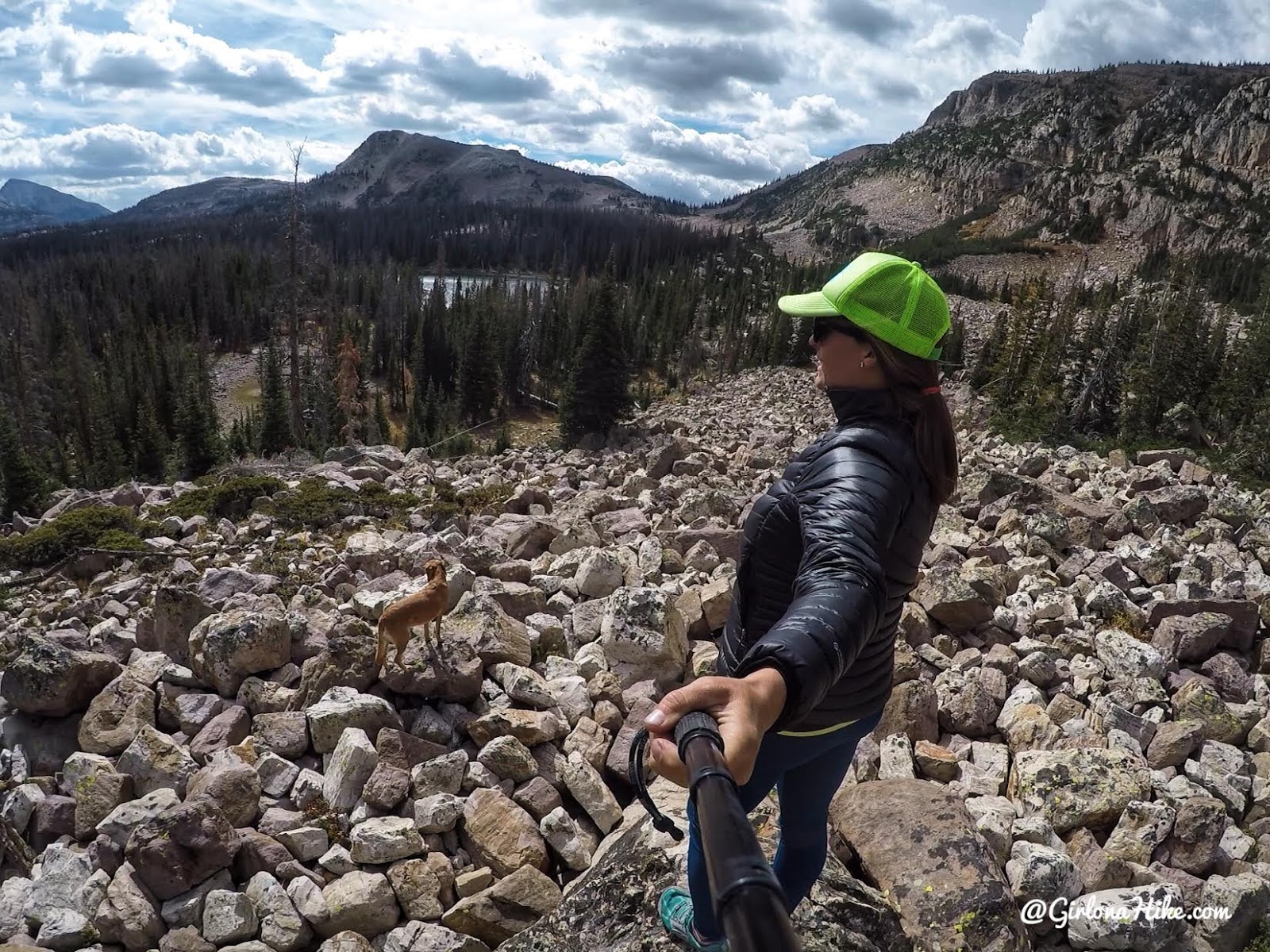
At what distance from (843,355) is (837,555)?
0.85m

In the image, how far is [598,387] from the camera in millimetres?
36688

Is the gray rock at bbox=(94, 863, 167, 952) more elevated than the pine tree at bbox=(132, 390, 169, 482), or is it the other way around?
the gray rock at bbox=(94, 863, 167, 952)

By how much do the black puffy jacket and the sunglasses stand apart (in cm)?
19

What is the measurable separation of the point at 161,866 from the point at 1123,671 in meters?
7.95

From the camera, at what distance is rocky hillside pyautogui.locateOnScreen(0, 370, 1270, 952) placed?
418 centimetres

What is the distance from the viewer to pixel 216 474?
1966cm

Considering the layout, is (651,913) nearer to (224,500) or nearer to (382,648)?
(382,648)

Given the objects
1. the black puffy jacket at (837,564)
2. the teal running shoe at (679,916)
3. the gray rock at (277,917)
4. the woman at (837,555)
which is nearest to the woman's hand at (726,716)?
the woman at (837,555)

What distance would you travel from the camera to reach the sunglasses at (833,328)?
260cm

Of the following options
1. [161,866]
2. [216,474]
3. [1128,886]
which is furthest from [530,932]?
[216,474]

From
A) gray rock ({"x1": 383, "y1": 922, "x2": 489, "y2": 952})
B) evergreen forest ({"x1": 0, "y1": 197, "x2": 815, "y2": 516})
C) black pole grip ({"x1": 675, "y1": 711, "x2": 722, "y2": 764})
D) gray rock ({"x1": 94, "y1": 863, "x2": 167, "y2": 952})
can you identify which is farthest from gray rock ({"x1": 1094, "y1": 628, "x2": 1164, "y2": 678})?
evergreen forest ({"x1": 0, "y1": 197, "x2": 815, "y2": 516})

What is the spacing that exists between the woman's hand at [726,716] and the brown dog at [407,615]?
4.82 metres

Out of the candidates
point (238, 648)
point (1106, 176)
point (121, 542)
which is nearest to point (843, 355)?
point (238, 648)

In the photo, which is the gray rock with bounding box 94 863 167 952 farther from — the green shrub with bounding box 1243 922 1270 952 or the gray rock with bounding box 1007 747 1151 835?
the green shrub with bounding box 1243 922 1270 952
